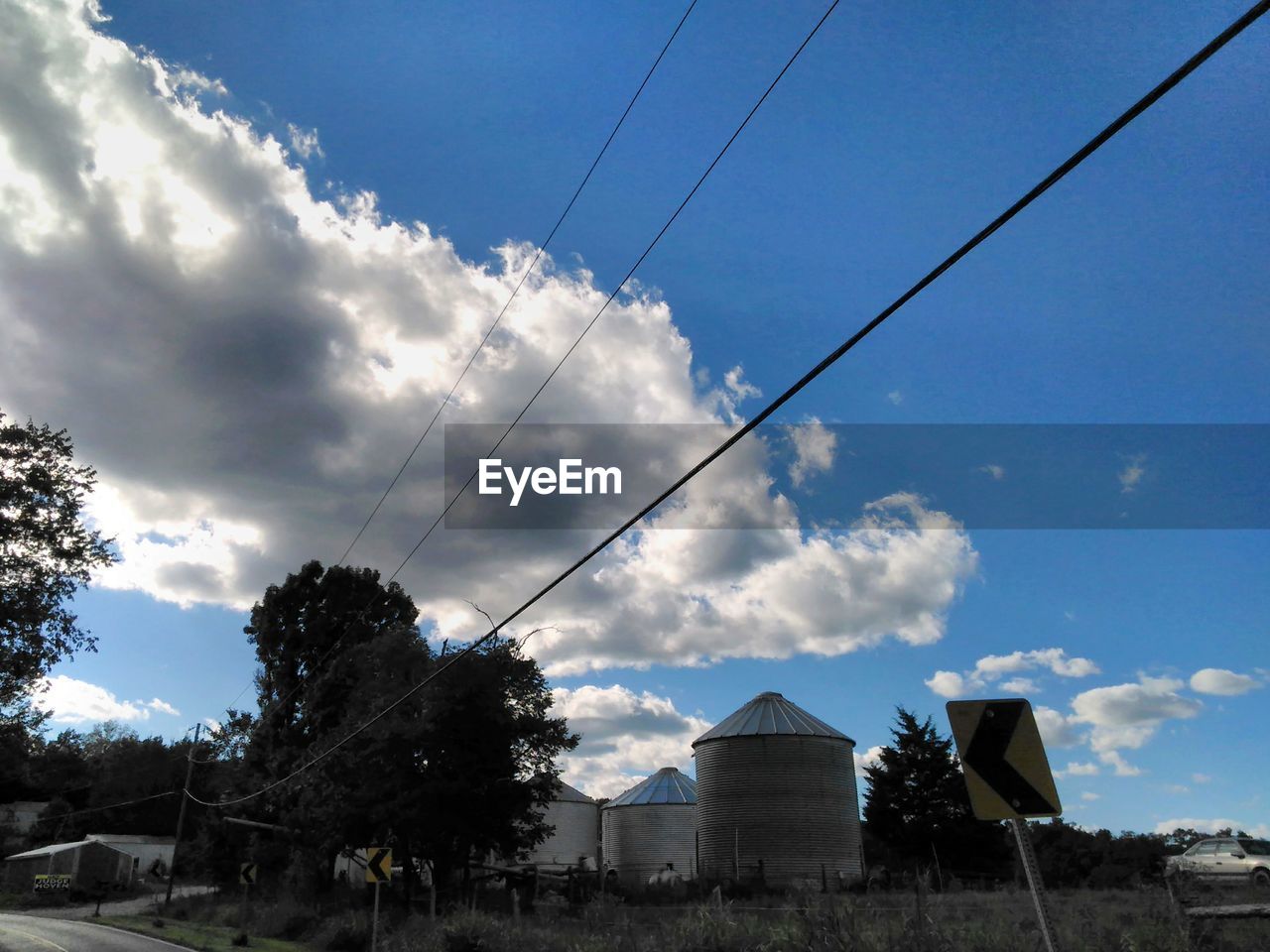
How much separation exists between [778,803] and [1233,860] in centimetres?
2010

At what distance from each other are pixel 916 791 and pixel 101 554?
45.4 m

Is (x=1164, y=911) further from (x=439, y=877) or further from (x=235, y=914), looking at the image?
(x=235, y=914)

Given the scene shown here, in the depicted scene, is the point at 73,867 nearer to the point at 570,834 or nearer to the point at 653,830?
the point at 570,834

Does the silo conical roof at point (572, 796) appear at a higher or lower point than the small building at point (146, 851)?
higher

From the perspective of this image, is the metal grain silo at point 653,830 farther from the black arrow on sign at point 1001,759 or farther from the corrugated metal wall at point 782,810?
the black arrow on sign at point 1001,759

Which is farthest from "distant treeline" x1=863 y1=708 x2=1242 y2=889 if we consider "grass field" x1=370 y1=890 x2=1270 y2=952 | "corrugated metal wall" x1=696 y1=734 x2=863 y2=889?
"grass field" x1=370 y1=890 x2=1270 y2=952

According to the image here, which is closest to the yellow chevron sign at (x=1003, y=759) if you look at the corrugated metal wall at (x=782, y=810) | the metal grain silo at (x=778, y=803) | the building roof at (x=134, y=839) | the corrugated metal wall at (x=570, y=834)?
the metal grain silo at (x=778, y=803)

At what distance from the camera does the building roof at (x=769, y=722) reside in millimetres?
45562

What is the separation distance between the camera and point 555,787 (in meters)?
35.4

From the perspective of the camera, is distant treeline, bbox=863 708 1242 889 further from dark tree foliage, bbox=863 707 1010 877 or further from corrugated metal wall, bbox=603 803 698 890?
corrugated metal wall, bbox=603 803 698 890

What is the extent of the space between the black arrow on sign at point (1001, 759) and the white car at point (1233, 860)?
27.0 m

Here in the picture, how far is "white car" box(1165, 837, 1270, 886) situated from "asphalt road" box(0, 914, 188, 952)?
31.5 meters

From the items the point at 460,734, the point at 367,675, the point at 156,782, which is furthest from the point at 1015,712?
the point at 156,782

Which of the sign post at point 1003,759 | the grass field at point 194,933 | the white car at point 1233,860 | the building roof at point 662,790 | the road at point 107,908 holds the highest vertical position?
the building roof at point 662,790
